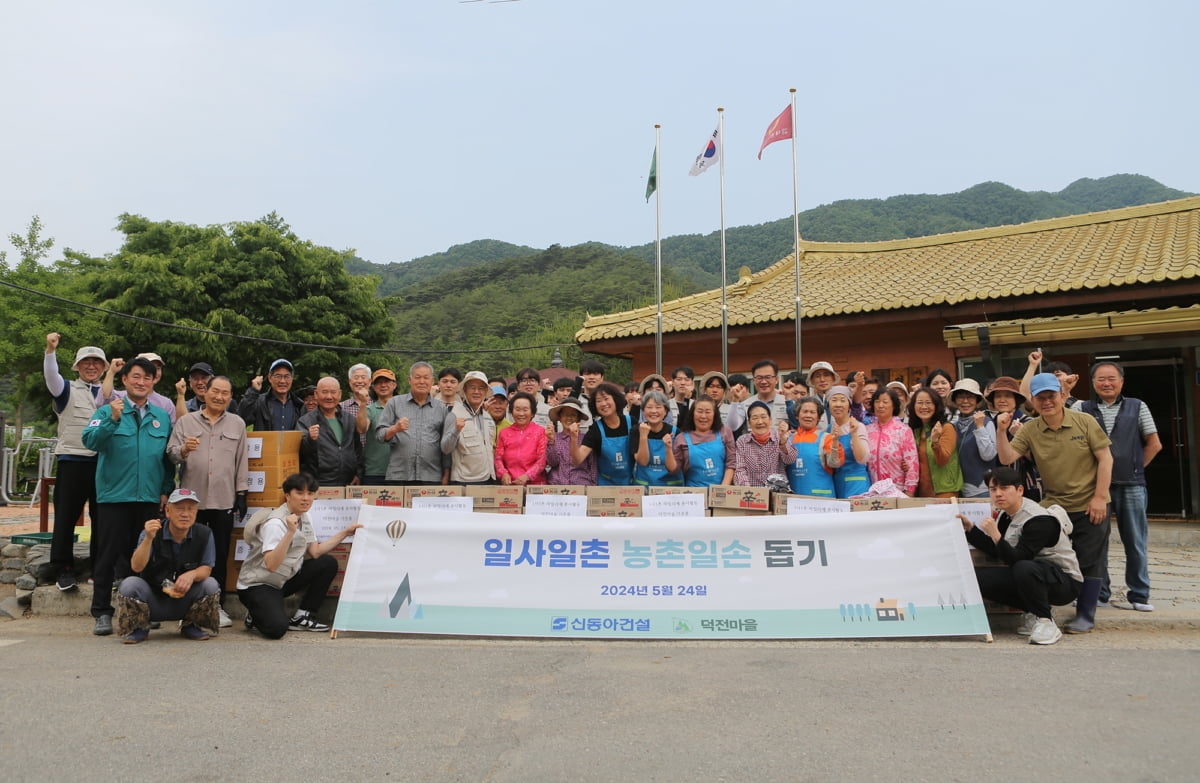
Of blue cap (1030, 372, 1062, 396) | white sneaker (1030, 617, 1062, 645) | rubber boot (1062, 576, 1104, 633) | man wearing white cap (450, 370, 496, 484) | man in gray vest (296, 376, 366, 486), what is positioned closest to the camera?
white sneaker (1030, 617, 1062, 645)

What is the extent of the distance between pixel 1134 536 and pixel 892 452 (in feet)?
6.41

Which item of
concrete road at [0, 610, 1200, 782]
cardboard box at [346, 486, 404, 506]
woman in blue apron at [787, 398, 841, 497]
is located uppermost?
woman in blue apron at [787, 398, 841, 497]

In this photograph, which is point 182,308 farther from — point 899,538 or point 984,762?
point 984,762

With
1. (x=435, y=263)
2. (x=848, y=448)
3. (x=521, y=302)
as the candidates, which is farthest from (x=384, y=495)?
(x=435, y=263)

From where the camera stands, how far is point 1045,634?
581 centimetres

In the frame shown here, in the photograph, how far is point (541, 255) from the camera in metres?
60.2

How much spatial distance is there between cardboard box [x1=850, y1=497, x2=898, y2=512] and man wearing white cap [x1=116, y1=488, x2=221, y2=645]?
478cm

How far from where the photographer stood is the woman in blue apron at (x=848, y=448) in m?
6.71

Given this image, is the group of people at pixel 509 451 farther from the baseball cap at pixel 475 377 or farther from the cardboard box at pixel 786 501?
the cardboard box at pixel 786 501

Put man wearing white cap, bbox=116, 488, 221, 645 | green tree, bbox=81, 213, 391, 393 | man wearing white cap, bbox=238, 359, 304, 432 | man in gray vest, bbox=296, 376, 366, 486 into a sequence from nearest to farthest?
man wearing white cap, bbox=116, 488, 221, 645 < man in gray vest, bbox=296, 376, 366, 486 < man wearing white cap, bbox=238, 359, 304, 432 < green tree, bbox=81, 213, 391, 393

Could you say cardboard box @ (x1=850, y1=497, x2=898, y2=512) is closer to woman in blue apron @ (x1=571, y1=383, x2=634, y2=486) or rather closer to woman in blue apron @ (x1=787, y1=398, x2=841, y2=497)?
woman in blue apron @ (x1=787, y1=398, x2=841, y2=497)

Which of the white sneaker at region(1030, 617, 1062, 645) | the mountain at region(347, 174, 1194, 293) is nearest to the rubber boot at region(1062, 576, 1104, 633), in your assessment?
the white sneaker at region(1030, 617, 1062, 645)

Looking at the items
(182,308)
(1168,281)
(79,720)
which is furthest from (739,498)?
(182,308)

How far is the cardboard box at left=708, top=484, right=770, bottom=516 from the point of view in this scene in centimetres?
651
